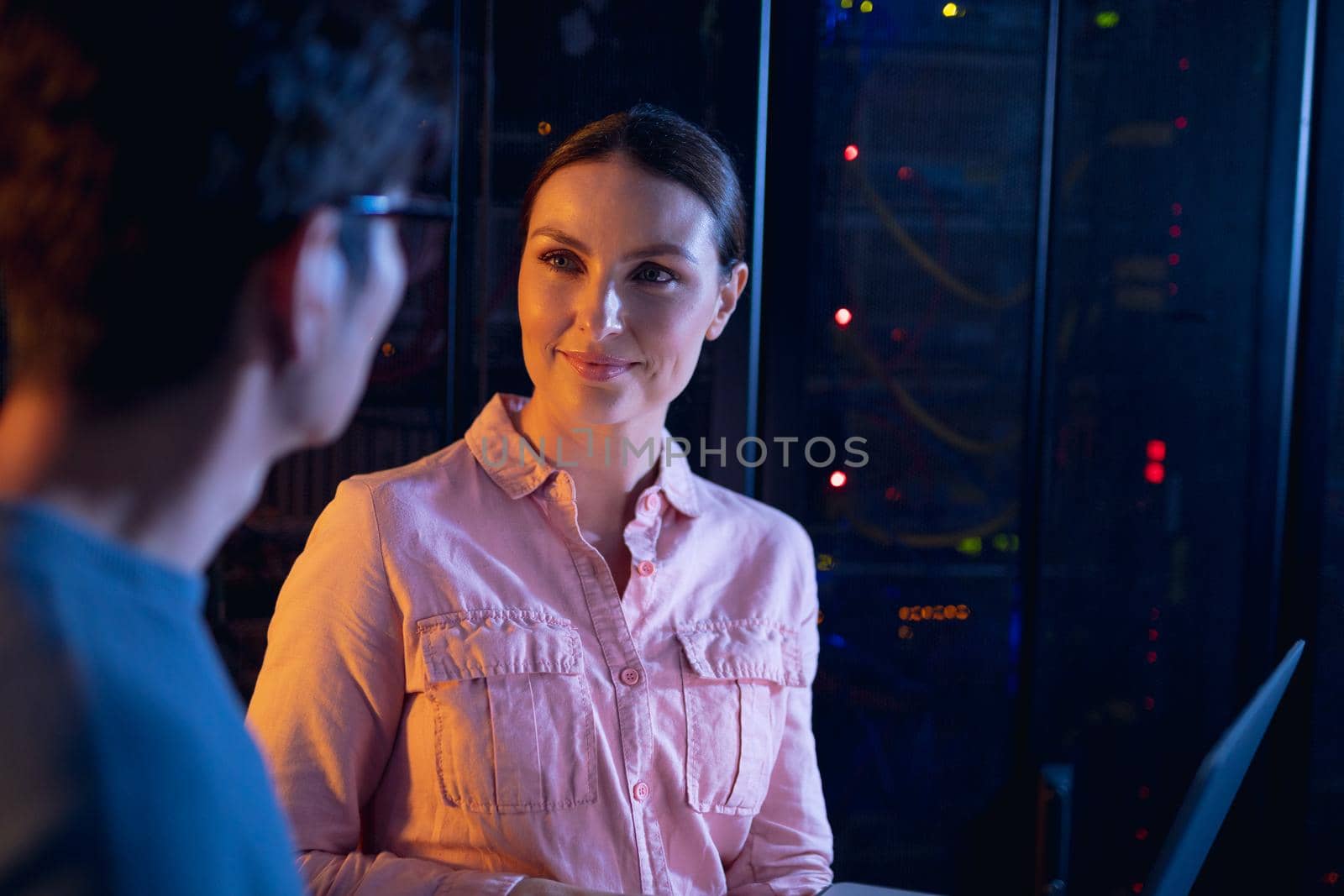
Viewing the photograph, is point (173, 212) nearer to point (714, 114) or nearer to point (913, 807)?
point (714, 114)

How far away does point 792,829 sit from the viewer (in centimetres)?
160

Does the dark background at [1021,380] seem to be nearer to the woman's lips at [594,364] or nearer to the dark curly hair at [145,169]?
the woman's lips at [594,364]

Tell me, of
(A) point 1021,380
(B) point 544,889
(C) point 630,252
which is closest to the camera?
(B) point 544,889

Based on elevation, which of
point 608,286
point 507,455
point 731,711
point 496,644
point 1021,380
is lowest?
point 731,711

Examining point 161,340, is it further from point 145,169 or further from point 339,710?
point 339,710

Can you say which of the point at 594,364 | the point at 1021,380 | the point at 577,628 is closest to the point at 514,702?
the point at 577,628

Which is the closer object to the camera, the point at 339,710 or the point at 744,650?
the point at 339,710

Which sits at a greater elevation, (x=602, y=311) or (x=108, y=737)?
(x=602, y=311)

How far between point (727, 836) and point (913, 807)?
781 mm

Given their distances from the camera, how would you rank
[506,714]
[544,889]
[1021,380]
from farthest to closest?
1. [1021,380]
2. [506,714]
3. [544,889]

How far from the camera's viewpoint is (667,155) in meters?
1.54

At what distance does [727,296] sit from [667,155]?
255mm

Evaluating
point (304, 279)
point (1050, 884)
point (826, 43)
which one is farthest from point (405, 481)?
point (1050, 884)

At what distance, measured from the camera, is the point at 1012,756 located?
88.2 inches
